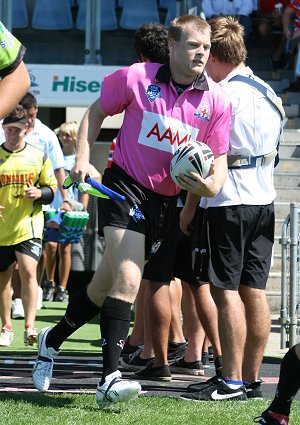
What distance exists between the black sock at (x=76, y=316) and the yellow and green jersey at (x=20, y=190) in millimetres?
2457

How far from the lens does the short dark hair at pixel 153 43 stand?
23.7 feet

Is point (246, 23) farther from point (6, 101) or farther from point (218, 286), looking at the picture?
point (6, 101)

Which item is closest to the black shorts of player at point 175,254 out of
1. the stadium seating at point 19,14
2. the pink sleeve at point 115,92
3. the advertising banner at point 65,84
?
the pink sleeve at point 115,92

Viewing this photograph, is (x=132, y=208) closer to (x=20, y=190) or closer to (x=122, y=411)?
(x=122, y=411)

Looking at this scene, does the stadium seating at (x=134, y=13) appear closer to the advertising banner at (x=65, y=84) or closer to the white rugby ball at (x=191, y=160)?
the advertising banner at (x=65, y=84)

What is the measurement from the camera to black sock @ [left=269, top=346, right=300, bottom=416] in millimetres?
4656

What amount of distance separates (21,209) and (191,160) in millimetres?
3356

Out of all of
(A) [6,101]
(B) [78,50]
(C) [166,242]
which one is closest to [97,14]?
(B) [78,50]

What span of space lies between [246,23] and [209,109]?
10963 millimetres

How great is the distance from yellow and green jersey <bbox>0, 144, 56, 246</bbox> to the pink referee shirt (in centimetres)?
284

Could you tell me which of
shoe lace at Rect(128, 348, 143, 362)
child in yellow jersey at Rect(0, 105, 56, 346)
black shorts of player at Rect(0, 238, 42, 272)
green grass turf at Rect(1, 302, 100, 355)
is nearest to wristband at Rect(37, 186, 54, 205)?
child in yellow jersey at Rect(0, 105, 56, 346)

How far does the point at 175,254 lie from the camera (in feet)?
21.8

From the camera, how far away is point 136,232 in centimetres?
553

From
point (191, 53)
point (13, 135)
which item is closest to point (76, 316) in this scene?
point (191, 53)
